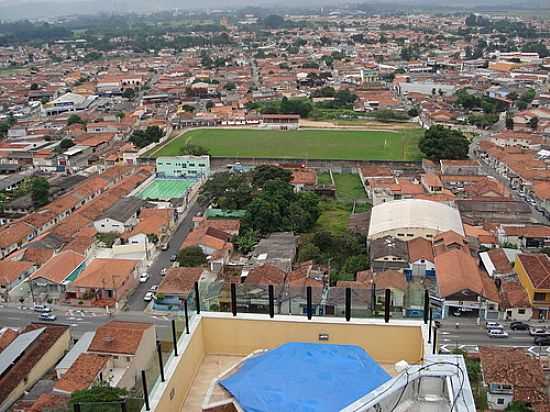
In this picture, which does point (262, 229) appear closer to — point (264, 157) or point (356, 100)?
point (264, 157)

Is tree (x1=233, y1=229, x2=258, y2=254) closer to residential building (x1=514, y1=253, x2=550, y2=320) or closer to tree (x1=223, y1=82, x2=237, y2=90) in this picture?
residential building (x1=514, y1=253, x2=550, y2=320)

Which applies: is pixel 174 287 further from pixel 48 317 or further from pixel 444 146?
pixel 444 146

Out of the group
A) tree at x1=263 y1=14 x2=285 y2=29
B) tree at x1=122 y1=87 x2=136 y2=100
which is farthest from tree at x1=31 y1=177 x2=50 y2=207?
tree at x1=263 y1=14 x2=285 y2=29

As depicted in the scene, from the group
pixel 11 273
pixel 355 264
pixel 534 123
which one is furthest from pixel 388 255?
pixel 534 123

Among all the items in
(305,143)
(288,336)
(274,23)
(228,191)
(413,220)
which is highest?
(288,336)

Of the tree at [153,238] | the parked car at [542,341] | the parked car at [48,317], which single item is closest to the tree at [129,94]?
the tree at [153,238]

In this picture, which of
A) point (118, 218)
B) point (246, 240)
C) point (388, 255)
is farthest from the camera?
point (118, 218)
